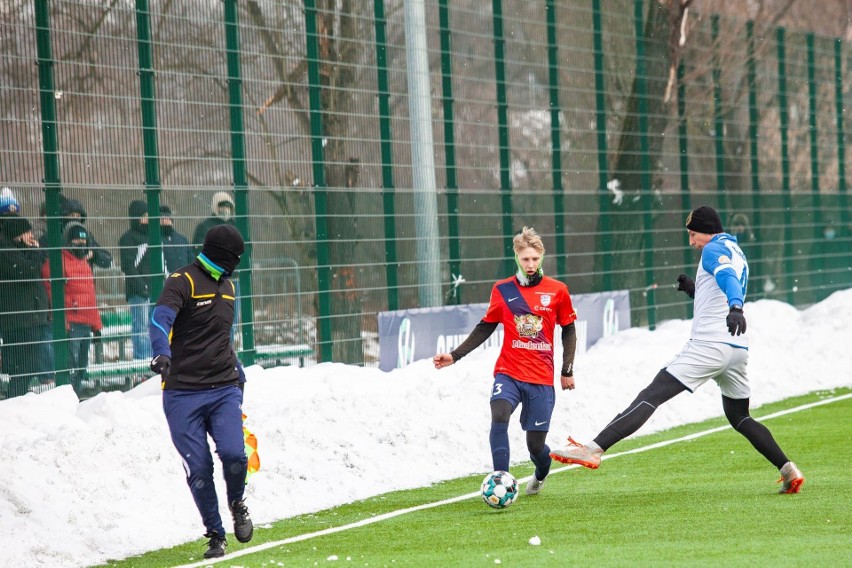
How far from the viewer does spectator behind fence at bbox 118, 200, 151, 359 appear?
1272cm

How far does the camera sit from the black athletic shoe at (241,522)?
7.78 meters

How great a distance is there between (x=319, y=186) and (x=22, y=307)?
4013 millimetres

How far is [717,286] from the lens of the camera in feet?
30.1

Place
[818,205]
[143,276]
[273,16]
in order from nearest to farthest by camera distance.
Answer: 1. [143,276]
2. [273,16]
3. [818,205]

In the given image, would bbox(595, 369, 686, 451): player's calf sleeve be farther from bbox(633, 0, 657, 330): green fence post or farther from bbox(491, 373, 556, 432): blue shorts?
bbox(633, 0, 657, 330): green fence post

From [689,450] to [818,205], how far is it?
45.5 ft

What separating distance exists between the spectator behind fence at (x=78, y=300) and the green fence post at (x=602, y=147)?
8888 mm

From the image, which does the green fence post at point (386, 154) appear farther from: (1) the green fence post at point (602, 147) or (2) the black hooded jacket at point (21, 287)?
(2) the black hooded jacket at point (21, 287)

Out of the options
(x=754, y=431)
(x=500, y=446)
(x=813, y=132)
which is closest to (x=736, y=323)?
(x=754, y=431)

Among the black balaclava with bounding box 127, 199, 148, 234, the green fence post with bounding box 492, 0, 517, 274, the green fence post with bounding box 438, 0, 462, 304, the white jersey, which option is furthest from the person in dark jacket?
the green fence post with bounding box 492, 0, 517, 274

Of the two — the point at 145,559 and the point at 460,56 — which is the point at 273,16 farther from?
the point at 145,559

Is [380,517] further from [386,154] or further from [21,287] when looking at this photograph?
[386,154]

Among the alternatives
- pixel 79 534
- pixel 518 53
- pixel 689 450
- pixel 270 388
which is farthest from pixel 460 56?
pixel 79 534

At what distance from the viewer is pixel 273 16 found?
14555 mm
